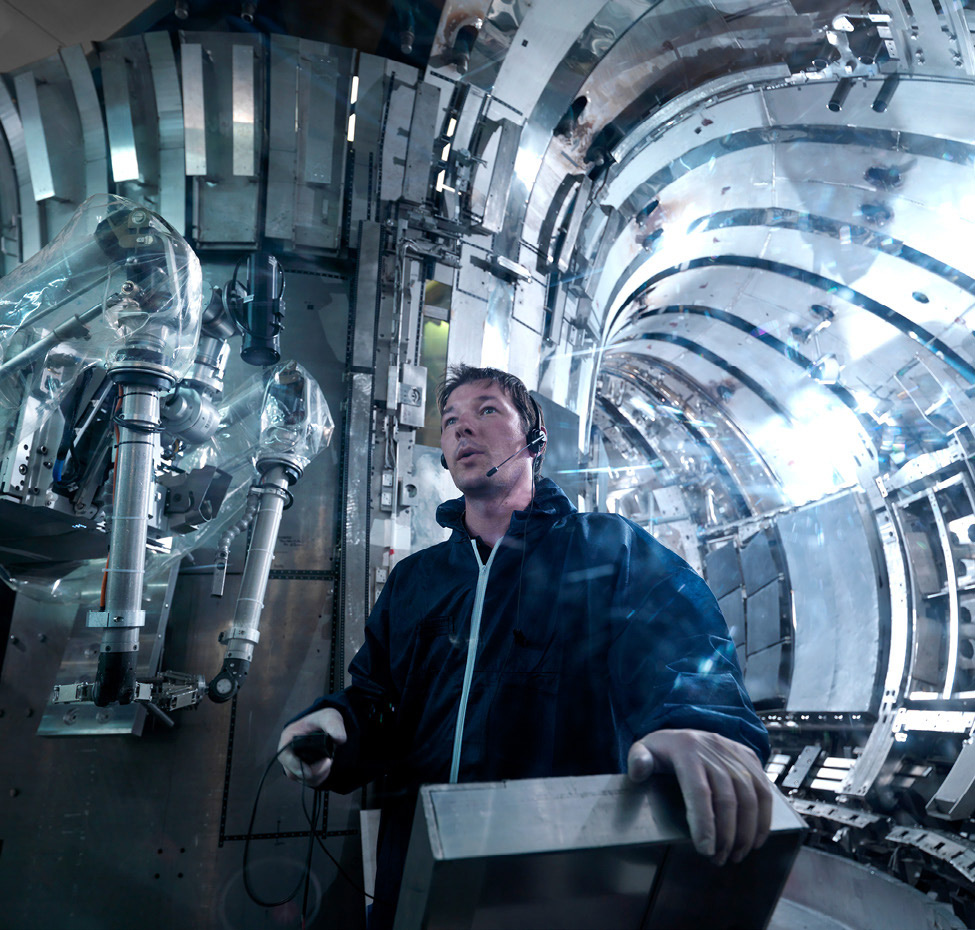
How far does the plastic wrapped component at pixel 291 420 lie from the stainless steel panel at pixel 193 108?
145cm

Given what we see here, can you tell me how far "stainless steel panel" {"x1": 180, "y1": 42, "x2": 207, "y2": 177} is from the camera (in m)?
3.59

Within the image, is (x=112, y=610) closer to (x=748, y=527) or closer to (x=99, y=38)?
(x=99, y=38)

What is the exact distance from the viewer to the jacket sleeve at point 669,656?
1.11 meters

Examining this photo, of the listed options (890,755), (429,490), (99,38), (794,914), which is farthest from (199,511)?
(890,755)

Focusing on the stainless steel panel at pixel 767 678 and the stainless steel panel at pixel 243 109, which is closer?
the stainless steel panel at pixel 243 109

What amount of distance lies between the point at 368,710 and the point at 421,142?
3499 mm

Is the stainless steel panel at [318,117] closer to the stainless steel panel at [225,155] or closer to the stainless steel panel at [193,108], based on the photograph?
the stainless steel panel at [225,155]

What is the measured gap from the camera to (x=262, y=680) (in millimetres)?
3127

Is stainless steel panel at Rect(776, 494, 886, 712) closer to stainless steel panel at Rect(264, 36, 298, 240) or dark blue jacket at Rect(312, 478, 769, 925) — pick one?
dark blue jacket at Rect(312, 478, 769, 925)

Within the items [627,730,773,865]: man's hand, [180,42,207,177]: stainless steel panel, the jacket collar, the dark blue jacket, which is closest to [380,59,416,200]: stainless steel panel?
[180,42,207,177]: stainless steel panel

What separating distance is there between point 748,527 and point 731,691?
736 cm

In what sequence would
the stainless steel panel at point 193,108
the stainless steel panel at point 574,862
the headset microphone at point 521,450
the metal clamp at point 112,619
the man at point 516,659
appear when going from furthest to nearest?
the stainless steel panel at point 193,108
the metal clamp at point 112,619
the headset microphone at point 521,450
the man at point 516,659
the stainless steel panel at point 574,862

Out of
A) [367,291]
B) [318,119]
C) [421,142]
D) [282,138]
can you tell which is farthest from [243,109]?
[367,291]

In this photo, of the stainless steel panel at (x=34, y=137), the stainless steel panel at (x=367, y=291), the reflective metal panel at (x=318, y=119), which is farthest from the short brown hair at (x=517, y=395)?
the stainless steel panel at (x=34, y=137)
